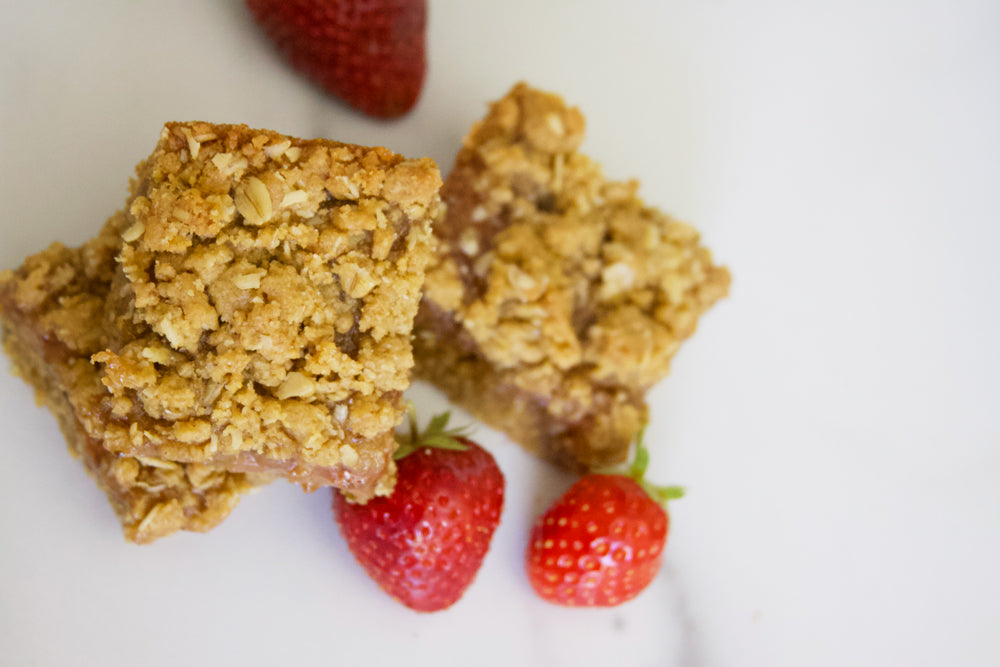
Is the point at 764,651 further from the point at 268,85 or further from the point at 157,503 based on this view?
the point at 268,85

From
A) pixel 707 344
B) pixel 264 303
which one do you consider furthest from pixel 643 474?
pixel 264 303

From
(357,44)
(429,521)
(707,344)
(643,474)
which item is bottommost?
(429,521)

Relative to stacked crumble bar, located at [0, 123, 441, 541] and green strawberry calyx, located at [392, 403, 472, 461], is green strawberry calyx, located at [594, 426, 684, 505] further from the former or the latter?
stacked crumble bar, located at [0, 123, 441, 541]

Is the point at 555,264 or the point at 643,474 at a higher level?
the point at 555,264

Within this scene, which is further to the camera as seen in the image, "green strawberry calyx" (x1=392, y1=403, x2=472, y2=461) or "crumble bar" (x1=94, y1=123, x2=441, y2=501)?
"green strawberry calyx" (x1=392, y1=403, x2=472, y2=461)

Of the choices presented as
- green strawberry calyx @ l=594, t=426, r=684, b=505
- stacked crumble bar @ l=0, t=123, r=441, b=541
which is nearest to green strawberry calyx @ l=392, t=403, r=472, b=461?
stacked crumble bar @ l=0, t=123, r=441, b=541

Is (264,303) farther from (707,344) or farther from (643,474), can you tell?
(707,344)

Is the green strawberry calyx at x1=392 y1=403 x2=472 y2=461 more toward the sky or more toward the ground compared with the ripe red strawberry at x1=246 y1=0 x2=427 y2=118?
more toward the ground

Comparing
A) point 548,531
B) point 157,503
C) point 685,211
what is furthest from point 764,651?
point 157,503
